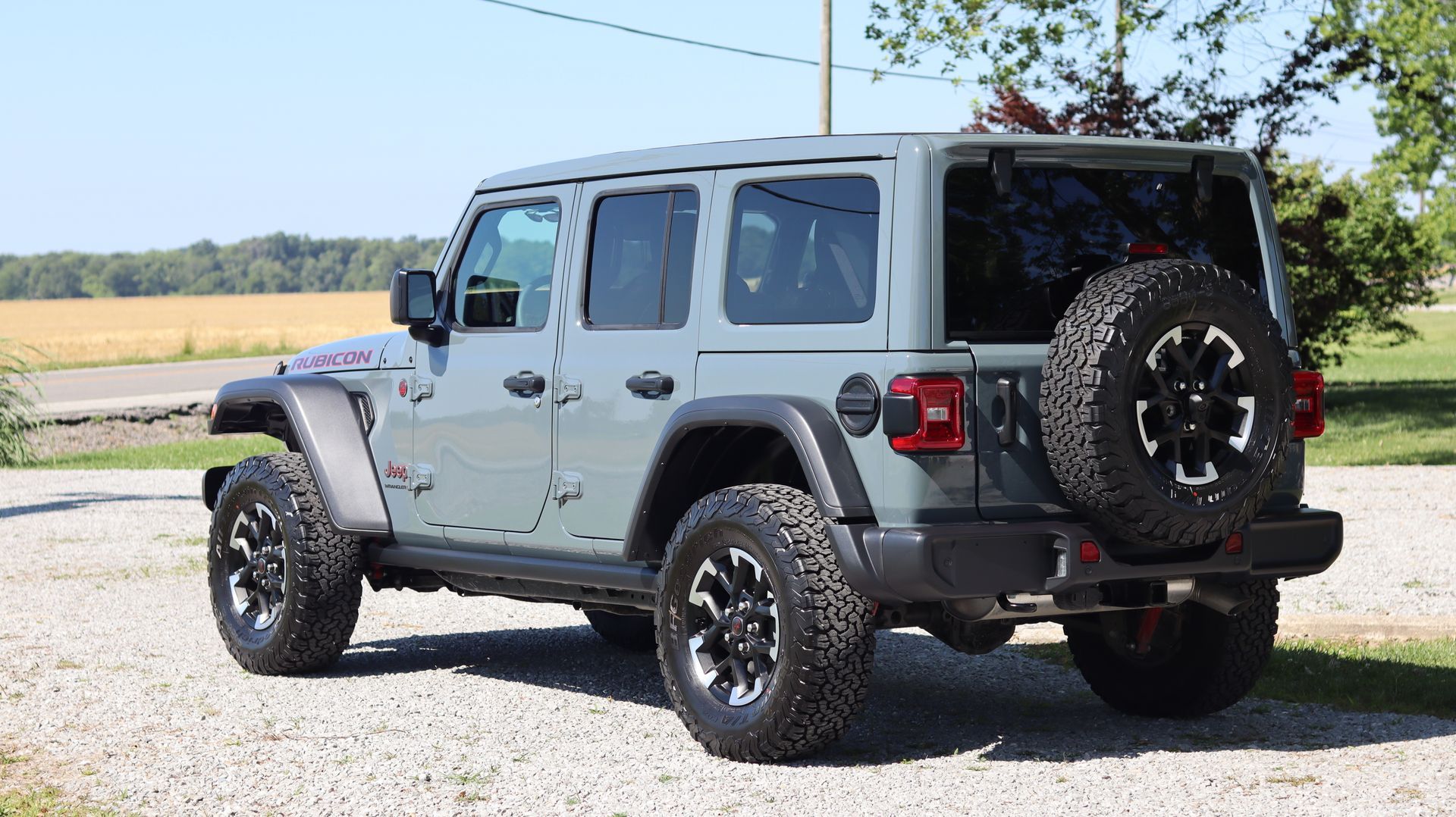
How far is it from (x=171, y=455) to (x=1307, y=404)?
55.7ft

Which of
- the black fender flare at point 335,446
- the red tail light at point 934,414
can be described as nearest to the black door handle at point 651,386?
the red tail light at point 934,414

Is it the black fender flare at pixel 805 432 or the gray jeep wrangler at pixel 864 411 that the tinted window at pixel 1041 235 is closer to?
the gray jeep wrangler at pixel 864 411

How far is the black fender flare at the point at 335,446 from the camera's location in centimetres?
711

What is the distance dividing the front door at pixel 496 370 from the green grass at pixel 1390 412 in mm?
12570

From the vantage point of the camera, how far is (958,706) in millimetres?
6582

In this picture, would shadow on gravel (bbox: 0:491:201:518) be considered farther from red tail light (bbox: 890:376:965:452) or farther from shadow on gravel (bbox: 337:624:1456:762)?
red tail light (bbox: 890:376:965:452)

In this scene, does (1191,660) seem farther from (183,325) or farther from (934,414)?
(183,325)

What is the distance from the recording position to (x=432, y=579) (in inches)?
285

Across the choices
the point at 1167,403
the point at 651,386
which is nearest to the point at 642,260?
the point at 651,386

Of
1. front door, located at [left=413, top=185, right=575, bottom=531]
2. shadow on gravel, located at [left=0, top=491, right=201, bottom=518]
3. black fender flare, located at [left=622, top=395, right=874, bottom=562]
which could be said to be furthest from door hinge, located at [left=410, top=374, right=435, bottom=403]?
shadow on gravel, located at [left=0, top=491, right=201, bottom=518]

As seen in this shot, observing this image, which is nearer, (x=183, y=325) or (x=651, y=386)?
(x=651, y=386)

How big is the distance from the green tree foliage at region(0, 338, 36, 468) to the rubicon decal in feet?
41.6

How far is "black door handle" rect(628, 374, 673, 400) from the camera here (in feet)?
18.9

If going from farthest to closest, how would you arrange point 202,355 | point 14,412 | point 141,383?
point 202,355 < point 141,383 < point 14,412
